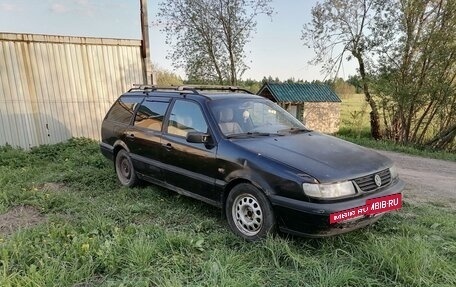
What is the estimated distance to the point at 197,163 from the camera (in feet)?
13.9

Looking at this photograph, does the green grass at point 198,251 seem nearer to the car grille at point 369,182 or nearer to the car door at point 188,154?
the car door at point 188,154

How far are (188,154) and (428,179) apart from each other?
5.31 m

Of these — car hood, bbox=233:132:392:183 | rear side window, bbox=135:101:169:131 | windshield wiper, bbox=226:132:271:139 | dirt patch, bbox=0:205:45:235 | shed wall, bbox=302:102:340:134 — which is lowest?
shed wall, bbox=302:102:340:134

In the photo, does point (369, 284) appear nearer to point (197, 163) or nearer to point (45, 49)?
point (197, 163)

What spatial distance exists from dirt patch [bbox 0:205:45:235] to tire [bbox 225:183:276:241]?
241 cm

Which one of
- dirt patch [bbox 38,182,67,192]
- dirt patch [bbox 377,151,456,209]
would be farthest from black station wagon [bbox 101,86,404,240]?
dirt patch [bbox 377,151,456,209]

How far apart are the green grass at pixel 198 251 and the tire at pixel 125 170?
817mm

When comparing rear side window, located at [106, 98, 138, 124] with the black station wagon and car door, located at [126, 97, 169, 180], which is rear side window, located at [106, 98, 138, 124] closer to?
the black station wagon

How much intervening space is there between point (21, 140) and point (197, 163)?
22.5ft

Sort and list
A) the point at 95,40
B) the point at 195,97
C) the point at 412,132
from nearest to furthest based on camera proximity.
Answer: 1. the point at 195,97
2. the point at 95,40
3. the point at 412,132

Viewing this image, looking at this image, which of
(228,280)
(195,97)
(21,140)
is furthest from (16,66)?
(228,280)

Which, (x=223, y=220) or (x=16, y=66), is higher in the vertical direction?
(x=16, y=66)

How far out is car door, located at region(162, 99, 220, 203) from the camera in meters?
4.12

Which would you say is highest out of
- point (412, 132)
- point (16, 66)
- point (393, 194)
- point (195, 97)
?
point (16, 66)
